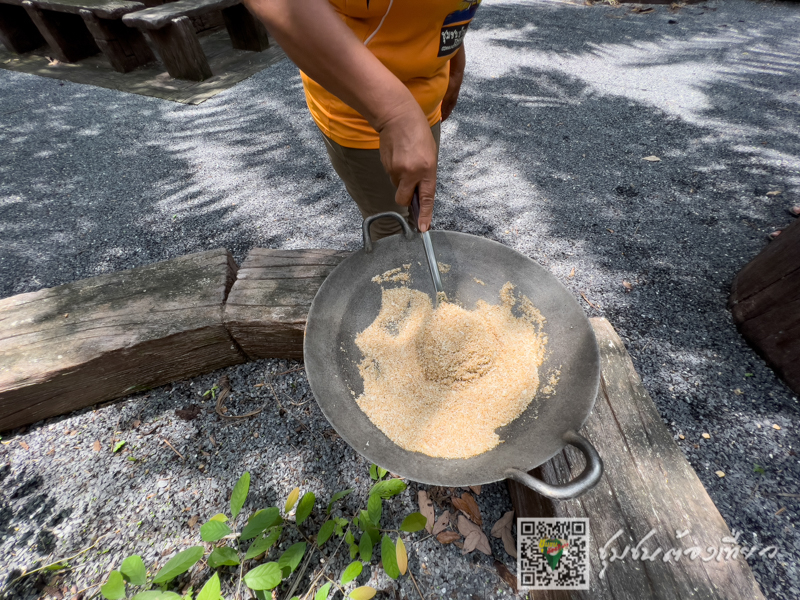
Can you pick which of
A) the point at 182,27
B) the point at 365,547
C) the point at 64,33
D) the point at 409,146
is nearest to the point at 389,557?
the point at 365,547

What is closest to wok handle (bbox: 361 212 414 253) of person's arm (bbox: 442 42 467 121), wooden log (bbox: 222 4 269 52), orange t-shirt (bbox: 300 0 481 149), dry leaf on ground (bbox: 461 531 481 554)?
orange t-shirt (bbox: 300 0 481 149)

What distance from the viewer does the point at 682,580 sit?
1128 mm

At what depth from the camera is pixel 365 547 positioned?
136 centimetres

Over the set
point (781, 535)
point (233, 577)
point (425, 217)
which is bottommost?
point (781, 535)

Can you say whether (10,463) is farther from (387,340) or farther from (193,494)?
(387,340)

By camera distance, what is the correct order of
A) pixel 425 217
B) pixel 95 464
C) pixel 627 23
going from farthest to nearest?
pixel 627 23, pixel 95 464, pixel 425 217

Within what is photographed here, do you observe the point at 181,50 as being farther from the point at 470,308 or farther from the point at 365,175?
the point at 470,308

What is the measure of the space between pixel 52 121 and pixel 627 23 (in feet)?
24.0

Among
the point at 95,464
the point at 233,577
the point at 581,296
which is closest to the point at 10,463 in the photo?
the point at 95,464

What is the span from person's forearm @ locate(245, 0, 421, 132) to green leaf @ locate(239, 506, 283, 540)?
1.32m

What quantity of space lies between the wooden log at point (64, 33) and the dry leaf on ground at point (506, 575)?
6.97m

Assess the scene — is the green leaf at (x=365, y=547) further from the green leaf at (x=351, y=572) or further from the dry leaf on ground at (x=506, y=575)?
the dry leaf on ground at (x=506, y=575)

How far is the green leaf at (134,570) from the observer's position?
4.00ft

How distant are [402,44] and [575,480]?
4.21 ft
